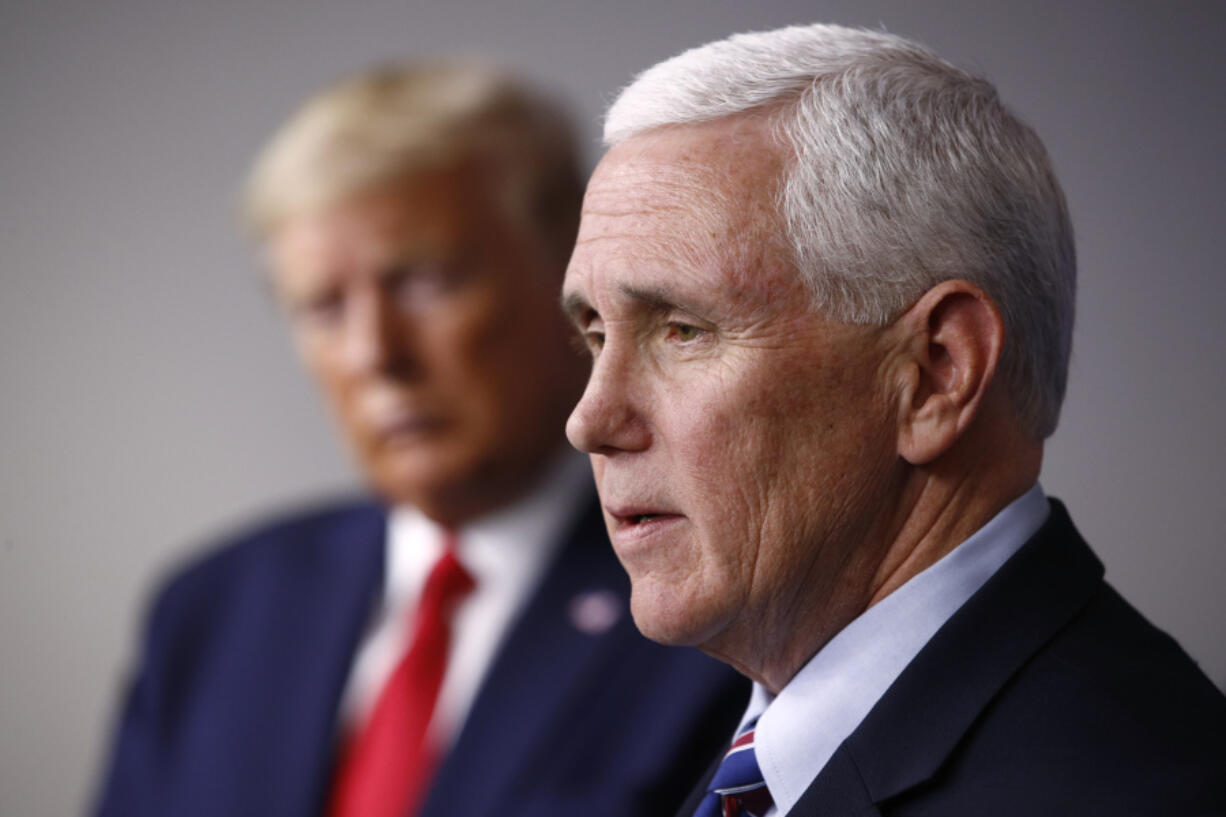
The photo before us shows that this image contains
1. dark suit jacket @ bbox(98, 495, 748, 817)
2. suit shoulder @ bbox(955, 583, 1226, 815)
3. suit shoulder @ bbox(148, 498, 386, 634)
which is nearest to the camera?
suit shoulder @ bbox(955, 583, 1226, 815)

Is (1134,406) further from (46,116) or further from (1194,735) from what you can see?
(46,116)

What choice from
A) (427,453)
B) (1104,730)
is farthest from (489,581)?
(1104,730)

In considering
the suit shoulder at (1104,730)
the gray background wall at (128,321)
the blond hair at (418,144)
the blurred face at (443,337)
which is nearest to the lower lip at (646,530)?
the suit shoulder at (1104,730)

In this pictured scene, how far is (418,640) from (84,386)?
122 centimetres

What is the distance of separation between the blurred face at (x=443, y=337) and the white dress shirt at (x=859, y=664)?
0.88m

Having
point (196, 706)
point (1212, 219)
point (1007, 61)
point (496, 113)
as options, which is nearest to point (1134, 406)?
point (1212, 219)

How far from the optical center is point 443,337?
171cm

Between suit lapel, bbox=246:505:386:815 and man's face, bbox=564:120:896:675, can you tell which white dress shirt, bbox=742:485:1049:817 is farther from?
suit lapel, bbox=246:505:386:815

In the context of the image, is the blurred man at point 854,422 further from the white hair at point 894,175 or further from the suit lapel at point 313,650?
the suit lapel at point 313,650

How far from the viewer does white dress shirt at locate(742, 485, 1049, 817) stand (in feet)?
2.87

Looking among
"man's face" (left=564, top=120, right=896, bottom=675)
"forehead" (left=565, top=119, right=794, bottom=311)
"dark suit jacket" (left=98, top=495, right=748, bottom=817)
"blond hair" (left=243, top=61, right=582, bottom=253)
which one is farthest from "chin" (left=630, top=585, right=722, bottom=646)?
"blond hair" (left=243, top=61, right=582, bottom=253)

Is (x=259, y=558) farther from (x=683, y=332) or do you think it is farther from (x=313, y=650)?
(x=683, y=332)

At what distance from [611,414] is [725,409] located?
0.26ft

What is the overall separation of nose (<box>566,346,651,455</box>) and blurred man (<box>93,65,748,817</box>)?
0.74 metres
